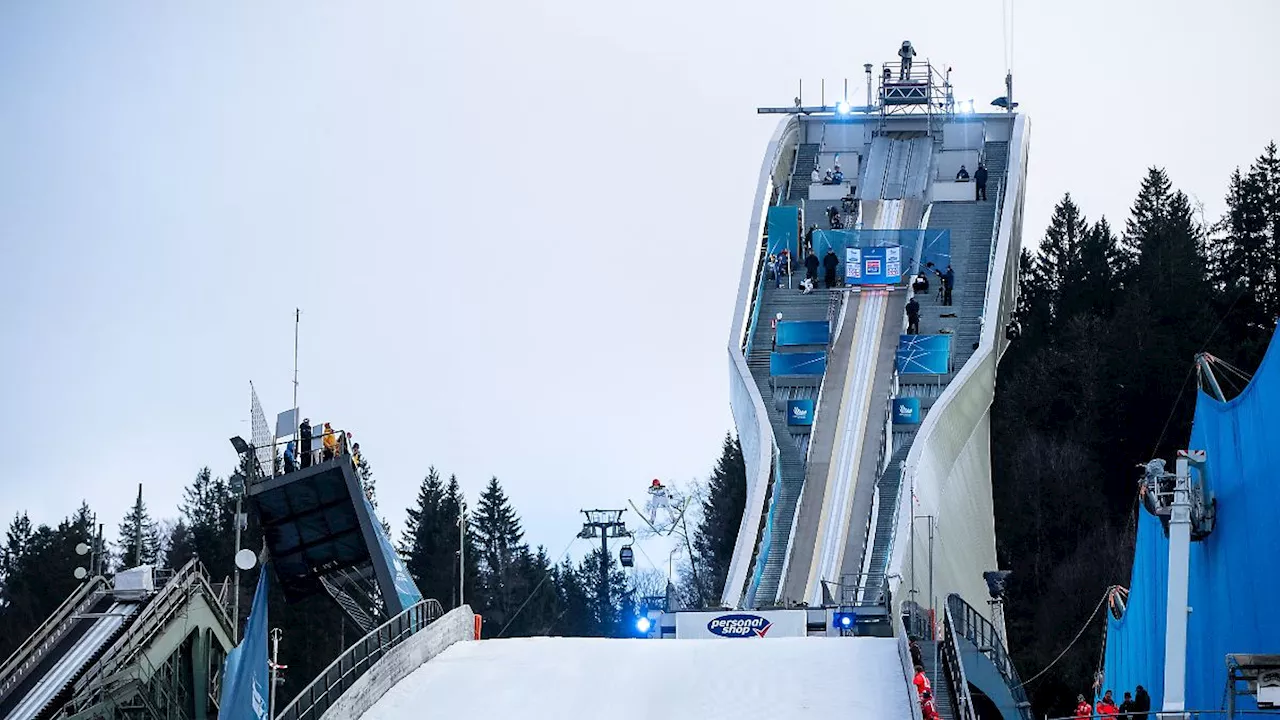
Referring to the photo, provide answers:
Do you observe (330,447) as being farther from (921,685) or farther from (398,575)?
(921,685)

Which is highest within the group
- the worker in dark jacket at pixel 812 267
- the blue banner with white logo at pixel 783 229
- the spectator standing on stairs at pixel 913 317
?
the blue banner with white logo at pixel 783 229

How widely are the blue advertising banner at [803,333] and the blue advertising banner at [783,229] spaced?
3.81 meters

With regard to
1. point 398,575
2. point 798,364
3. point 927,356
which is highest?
point 927,356

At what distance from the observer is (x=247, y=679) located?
21.0 metres

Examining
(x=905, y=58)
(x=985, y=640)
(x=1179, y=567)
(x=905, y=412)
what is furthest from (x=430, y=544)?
(x=1179, y=567)

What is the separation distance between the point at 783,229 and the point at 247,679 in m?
26.4

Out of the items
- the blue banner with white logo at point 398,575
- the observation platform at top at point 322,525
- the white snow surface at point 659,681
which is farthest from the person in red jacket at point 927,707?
the observation platform at top at point 322,525

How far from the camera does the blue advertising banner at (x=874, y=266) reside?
4409 cm

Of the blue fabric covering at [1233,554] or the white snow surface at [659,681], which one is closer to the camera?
the blue fabric covering at [1233,554]

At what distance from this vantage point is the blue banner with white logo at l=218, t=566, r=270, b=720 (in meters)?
21.0

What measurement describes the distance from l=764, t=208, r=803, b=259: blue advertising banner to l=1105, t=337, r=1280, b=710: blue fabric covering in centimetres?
1984

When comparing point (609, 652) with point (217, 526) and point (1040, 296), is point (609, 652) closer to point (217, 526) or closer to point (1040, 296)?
point (1040, 296)

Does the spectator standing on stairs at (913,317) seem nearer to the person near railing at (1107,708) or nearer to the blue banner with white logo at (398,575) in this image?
the blue banner with white logo at (398,575)

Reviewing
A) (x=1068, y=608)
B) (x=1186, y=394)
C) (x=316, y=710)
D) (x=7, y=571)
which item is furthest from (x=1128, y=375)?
(x=7, y=571)
